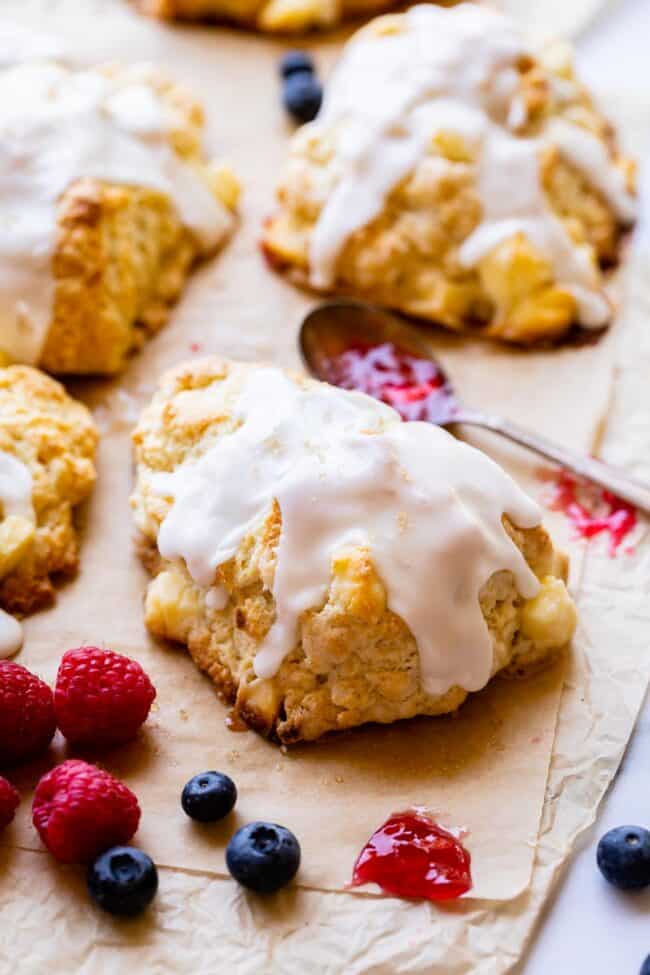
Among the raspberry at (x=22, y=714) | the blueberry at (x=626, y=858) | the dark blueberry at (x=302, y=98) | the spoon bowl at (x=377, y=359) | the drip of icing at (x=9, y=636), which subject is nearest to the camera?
the blueberry at (x=626, y=858)

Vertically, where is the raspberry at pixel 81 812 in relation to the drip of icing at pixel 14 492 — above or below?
below

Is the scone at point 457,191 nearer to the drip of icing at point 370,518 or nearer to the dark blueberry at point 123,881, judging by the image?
the drip of icing at point 370,518

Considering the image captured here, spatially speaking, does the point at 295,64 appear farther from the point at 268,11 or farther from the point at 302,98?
the point at 268,11

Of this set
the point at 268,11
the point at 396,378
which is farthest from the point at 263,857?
the point at 268,11

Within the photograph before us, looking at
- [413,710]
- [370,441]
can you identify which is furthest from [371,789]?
[370,441]

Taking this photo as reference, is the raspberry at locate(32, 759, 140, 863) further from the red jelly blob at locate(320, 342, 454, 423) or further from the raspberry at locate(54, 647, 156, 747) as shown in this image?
the red jelly blob at locate(320, 342, 454, 423)

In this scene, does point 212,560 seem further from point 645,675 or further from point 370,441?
point 645,675

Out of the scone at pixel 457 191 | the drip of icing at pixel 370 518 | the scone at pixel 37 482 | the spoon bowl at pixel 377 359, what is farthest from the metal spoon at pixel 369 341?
the scone at pixel 37 482
